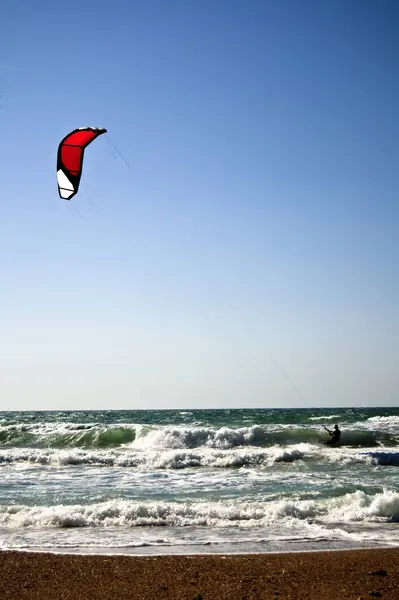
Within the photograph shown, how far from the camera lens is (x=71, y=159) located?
780cm

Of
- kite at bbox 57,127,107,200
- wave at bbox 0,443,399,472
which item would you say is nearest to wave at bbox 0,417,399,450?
wave at bbox 0,443,399,472

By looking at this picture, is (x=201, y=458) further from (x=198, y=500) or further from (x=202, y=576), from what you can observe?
(x=202, y=576)

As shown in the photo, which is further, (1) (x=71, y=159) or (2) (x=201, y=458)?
(2) (x=201, y=458)

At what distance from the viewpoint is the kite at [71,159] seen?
299 inches

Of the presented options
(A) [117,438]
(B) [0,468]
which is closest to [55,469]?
(B) [0,468]

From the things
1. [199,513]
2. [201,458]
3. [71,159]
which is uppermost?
[71,159]

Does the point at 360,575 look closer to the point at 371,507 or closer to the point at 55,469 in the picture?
the point at 371,507

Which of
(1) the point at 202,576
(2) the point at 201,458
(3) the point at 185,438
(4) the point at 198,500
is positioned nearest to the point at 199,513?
(4) the point at 198,500

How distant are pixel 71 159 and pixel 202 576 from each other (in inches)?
230

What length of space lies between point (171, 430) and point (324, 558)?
16.7 meters

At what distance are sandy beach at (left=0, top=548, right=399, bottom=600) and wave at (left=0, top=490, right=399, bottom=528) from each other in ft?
5.40

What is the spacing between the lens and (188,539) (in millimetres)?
6980

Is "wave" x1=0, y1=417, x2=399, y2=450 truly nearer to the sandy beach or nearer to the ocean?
the ocean

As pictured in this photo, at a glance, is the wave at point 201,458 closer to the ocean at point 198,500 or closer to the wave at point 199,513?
the ocean at point 198,500
